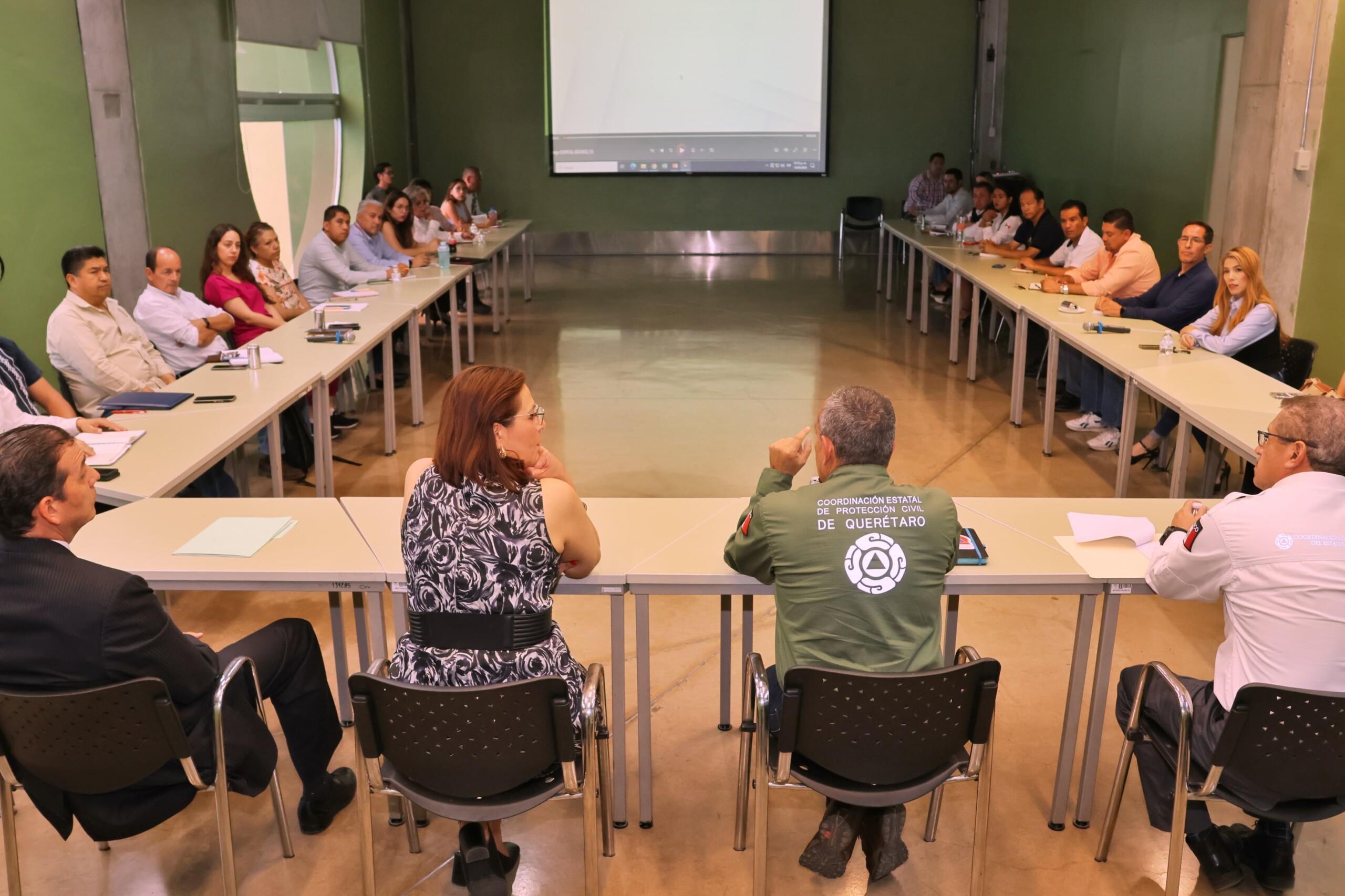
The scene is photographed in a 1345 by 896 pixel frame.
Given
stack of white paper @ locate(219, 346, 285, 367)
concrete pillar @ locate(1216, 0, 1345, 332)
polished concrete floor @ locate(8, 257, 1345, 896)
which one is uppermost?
concrete pillar @ locate(1216, 0, 1345, 332)

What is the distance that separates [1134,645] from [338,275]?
5.03 meters

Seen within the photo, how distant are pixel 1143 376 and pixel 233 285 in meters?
4.16

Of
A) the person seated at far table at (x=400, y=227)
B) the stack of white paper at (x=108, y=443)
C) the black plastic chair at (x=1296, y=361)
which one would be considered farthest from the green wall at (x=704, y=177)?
the stack of white paper at (x=108, y=443)

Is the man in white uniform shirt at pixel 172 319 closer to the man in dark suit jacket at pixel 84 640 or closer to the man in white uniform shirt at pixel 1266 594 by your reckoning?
the man in dark suit jacket at pixel 84 640

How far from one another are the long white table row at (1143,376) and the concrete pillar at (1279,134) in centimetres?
107

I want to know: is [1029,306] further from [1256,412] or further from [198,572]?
[198,572]

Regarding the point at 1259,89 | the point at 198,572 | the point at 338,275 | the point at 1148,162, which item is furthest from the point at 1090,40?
the point at 198,572

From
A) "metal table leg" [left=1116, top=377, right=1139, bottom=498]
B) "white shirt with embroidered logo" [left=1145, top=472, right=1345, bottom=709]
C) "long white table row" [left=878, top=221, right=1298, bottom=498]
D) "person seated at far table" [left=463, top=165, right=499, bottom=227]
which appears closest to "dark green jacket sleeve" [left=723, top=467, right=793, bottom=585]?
"white shirt with embroidered logo" [left=1145, top=472, right=1345, bottom=709]

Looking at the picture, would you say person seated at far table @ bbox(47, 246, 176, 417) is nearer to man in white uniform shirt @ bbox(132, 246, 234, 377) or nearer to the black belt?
man in white uniform shirt @ bbox(132, 246, 234, 377)

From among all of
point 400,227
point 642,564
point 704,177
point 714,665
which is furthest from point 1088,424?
point 704,177

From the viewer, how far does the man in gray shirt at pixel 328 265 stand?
6859mm

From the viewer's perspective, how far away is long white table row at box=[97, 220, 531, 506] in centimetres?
334

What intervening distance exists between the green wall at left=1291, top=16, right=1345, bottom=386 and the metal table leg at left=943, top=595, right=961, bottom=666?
3751mm

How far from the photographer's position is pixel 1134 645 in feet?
11.8
